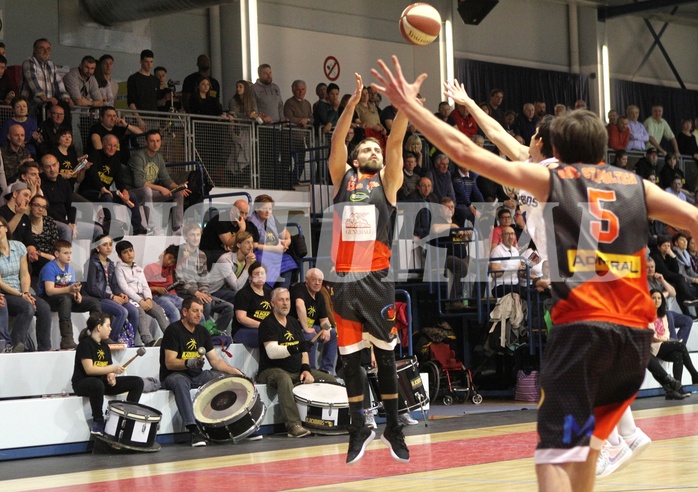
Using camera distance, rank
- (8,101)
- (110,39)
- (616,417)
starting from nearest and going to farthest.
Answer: (616,417)
(8,101)
(110,39)

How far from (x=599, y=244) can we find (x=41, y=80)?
11.4 meters

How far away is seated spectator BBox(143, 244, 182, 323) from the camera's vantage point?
11.9m

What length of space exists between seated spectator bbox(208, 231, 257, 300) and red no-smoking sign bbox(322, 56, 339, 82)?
26.9 ft

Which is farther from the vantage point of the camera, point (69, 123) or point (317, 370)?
point (69, 123)

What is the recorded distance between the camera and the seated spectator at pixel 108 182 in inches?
502

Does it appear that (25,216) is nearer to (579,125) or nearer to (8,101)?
(8,101)

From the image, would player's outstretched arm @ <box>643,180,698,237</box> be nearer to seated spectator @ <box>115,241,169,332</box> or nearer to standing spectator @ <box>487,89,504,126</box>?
seated spectator @ <box>115,241,169,332</box>

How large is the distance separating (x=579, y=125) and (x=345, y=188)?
3.67 metres

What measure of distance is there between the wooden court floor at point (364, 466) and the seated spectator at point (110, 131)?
4.80 m

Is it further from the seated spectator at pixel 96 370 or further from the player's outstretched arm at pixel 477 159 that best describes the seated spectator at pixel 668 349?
the player's outstretched arm at pixel 477 159

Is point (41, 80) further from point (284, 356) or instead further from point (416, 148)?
point (416, 148)

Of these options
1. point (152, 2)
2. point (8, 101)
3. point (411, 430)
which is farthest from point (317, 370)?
point (152, 2)

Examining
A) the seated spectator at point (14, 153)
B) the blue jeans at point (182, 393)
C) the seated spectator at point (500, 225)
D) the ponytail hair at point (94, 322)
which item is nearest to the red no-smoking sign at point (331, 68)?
the seated spectator at point (500, 225)

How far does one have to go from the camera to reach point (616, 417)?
12.2 ft
